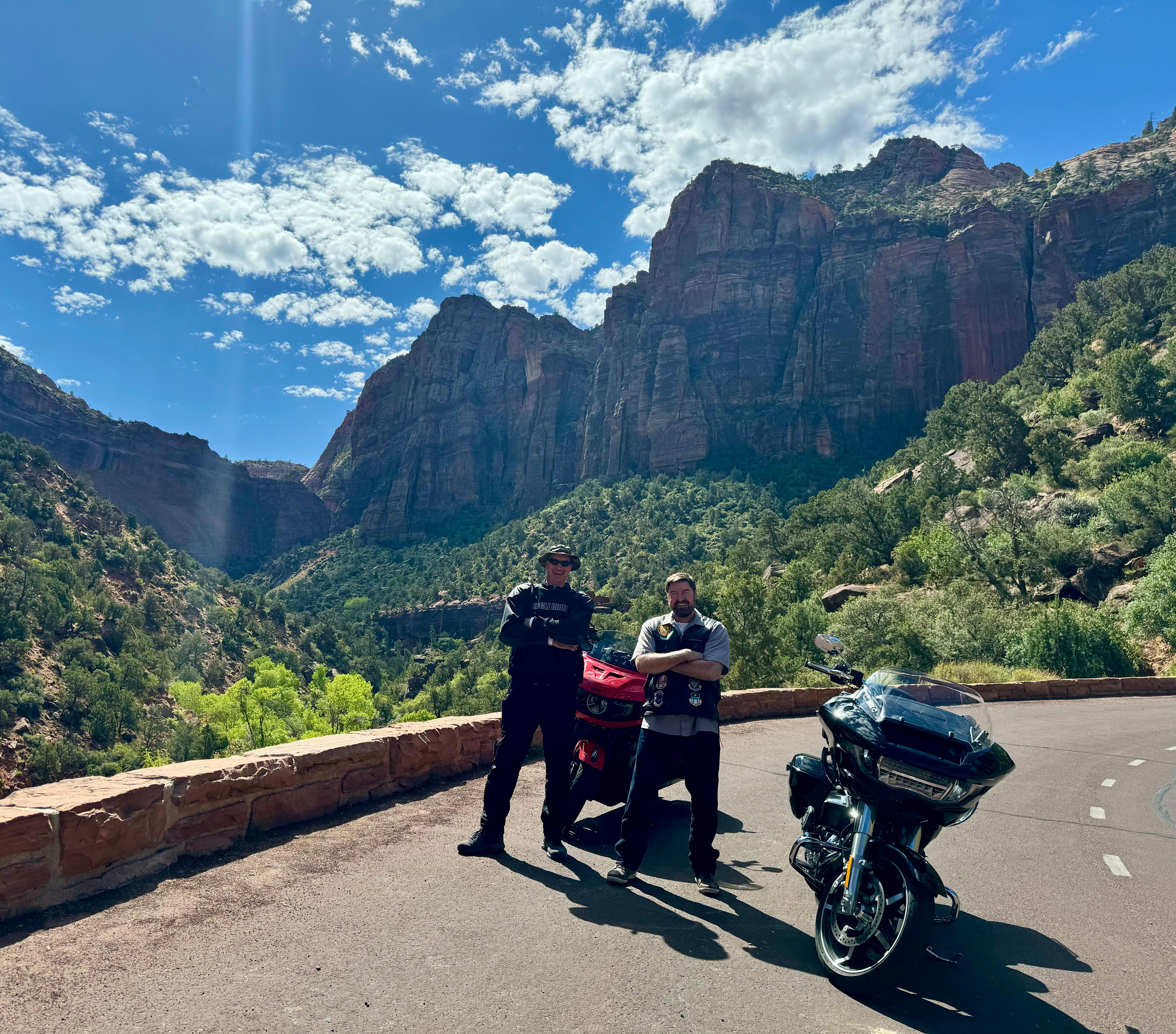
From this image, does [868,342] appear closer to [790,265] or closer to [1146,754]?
[790,265]

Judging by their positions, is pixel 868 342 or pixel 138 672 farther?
pixel 868 342

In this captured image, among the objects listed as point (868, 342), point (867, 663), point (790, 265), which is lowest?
point (867, 663)

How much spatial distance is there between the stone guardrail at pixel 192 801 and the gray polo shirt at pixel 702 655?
265 cm

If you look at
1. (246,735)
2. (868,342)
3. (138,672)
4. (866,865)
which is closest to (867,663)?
(866,865)

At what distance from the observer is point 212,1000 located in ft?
9.35

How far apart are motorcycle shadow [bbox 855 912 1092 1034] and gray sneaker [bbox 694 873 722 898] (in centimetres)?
116

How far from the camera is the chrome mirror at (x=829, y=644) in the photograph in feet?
13.4

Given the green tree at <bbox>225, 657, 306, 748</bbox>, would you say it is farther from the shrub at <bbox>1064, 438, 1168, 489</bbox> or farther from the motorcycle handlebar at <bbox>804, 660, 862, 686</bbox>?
the shrub at <bbox>1064, 438, 1168, 489</bbox>

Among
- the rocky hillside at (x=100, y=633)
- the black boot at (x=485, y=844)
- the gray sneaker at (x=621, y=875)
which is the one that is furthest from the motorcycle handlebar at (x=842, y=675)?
the rocky hillside at (x=100, y=633)

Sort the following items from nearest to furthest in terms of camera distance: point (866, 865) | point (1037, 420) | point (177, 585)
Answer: point (866, 865) < point (1037, 420) < point (177, 585)

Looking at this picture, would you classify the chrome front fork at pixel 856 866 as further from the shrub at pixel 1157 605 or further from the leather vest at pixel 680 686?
the shrub at pixel 1157 605

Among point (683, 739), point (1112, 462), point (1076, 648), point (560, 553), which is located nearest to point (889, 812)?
point (683, 739)

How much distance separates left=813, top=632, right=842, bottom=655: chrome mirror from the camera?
161 inches

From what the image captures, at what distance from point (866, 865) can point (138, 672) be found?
6305cm
